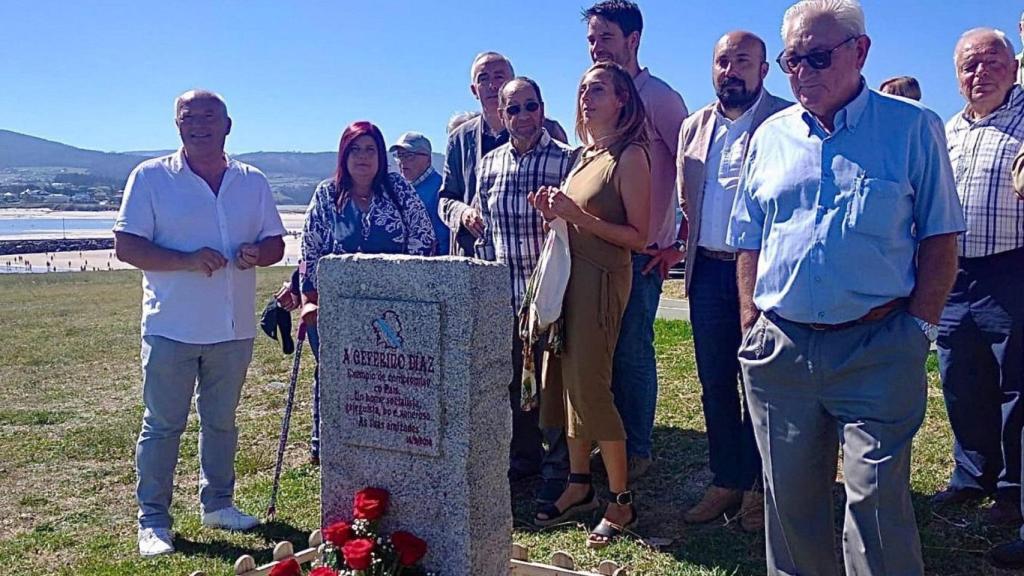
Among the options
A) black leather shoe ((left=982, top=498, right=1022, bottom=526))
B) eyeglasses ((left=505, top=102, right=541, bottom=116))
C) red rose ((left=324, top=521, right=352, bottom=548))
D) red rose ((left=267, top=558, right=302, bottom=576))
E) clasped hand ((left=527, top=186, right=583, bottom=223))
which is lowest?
red rose ((left=267, top=558, right=302, bottom=576))

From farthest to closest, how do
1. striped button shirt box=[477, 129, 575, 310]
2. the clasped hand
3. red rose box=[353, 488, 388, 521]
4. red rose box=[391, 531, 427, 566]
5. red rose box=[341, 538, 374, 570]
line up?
striped button shirt box=[477, 129, 575, 310], the clasped hand, red rose box=[353, 488, 388, 521], red rose box=[391, 531, 427, 566], red rose box=[341, 538, 374, 570]

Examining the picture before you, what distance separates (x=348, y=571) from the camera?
3.66 metres

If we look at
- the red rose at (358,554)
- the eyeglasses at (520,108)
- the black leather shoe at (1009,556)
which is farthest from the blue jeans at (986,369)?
the red rose at (358,554)

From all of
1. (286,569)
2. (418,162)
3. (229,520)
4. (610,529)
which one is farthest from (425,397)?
(418,162)

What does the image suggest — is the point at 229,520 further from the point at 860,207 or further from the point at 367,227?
the point at 860,207

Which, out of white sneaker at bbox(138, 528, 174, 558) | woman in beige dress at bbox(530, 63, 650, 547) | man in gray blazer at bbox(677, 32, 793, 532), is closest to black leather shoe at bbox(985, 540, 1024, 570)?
man in gray blazer at bbox(677, 32, 793, 532)

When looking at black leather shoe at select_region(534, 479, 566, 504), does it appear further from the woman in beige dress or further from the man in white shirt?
the man in white shirt

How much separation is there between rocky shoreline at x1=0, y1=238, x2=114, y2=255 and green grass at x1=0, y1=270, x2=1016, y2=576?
168ft

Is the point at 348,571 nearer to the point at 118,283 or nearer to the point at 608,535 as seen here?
the point at 608,535

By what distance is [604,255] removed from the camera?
4449 millimetres

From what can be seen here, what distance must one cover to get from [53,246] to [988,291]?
6334cm

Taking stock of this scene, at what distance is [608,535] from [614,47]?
2.55 m

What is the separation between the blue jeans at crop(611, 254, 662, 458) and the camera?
16.1 ft

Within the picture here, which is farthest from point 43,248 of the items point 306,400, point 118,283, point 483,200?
point 483,200
